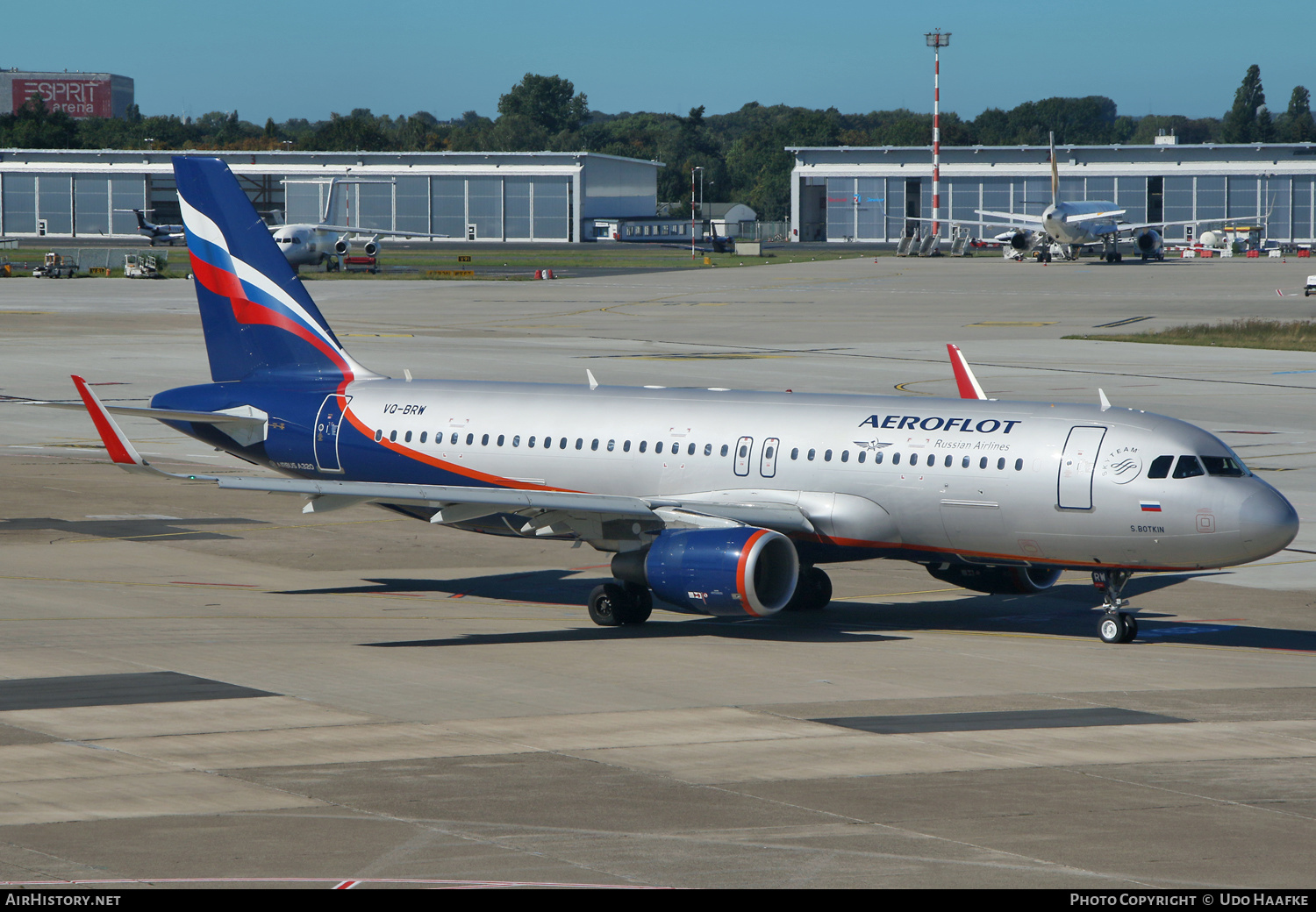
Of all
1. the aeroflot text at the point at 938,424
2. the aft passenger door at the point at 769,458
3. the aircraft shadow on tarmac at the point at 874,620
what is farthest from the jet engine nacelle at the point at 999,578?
the aft passenger door at the point at 769,458

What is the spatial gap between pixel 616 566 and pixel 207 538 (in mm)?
13576

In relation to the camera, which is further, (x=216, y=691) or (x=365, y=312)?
(x=365, y=312)

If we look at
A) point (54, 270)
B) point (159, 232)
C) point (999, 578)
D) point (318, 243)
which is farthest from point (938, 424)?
point (159, 232)

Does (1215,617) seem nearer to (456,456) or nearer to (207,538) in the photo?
(456,456)

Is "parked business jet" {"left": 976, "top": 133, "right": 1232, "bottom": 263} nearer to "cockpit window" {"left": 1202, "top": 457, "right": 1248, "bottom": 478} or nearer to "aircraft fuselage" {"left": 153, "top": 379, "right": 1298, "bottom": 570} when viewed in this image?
"aircraft fuselage" {"left": 153, "top": 379, "right": 1298, "bottom": 570}

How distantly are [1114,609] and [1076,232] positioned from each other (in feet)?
476

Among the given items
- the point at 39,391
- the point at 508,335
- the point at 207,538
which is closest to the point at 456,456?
the point at 207,538

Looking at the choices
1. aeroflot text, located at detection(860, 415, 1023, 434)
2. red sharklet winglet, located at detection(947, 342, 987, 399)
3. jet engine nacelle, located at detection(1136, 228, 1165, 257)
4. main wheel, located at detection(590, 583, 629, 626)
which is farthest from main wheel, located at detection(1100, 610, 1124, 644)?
jet engine nacelle, located at detection(1136, 228, 1165, 257)

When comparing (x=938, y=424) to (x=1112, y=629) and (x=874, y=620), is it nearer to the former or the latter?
Result: (x=874, y=620)

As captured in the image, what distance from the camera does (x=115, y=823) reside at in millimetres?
16344

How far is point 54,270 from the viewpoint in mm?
146500

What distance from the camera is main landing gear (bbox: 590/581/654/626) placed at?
96.8 ft

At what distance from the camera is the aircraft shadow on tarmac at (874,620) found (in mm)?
28609

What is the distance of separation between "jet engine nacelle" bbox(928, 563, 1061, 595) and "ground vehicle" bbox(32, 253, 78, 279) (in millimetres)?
131226
